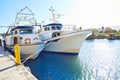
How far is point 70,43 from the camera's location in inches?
930

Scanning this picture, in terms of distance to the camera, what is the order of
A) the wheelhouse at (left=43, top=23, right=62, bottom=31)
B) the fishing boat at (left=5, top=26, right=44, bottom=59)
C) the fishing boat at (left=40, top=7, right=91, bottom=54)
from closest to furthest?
the fishing boat at (left=5, top=26, right=44, bottom=59) < the fishing boat at (left=40, top=7, right=91, bottom=54) < the wheelhouse at (left=43, top=23, right=62, bottom=31)

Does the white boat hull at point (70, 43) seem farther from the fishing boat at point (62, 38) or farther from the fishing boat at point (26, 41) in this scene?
the fishing boat at point (26, 41)

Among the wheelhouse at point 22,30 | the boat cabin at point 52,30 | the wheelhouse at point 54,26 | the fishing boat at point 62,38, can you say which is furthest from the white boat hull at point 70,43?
the wheelhouse at point 22,30

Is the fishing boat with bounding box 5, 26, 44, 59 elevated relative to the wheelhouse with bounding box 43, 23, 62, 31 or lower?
lower

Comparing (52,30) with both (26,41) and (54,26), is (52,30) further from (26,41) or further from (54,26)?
(26,41)

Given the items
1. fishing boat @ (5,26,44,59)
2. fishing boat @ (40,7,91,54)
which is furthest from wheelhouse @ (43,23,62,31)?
fishing boat @ (5,26,44,59)

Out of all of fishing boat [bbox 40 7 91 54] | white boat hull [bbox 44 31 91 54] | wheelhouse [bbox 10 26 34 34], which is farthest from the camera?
white boat hull [bbox 44 31 91 54]

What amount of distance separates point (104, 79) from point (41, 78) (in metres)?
4.22

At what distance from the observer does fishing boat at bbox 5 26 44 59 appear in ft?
63.1

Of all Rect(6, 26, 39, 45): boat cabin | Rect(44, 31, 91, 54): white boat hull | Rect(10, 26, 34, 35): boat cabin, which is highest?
Rect(10, 26, 34, 35): boat cabin

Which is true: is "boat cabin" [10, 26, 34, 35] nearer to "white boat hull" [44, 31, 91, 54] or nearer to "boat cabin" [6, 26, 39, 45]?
"boat cabin" [6, 26, 39, 45]

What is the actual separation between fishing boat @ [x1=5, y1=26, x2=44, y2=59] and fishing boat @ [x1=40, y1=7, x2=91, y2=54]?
2.56 m

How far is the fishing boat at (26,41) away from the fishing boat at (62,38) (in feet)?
8.41

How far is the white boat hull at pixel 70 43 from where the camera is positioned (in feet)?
76.1
